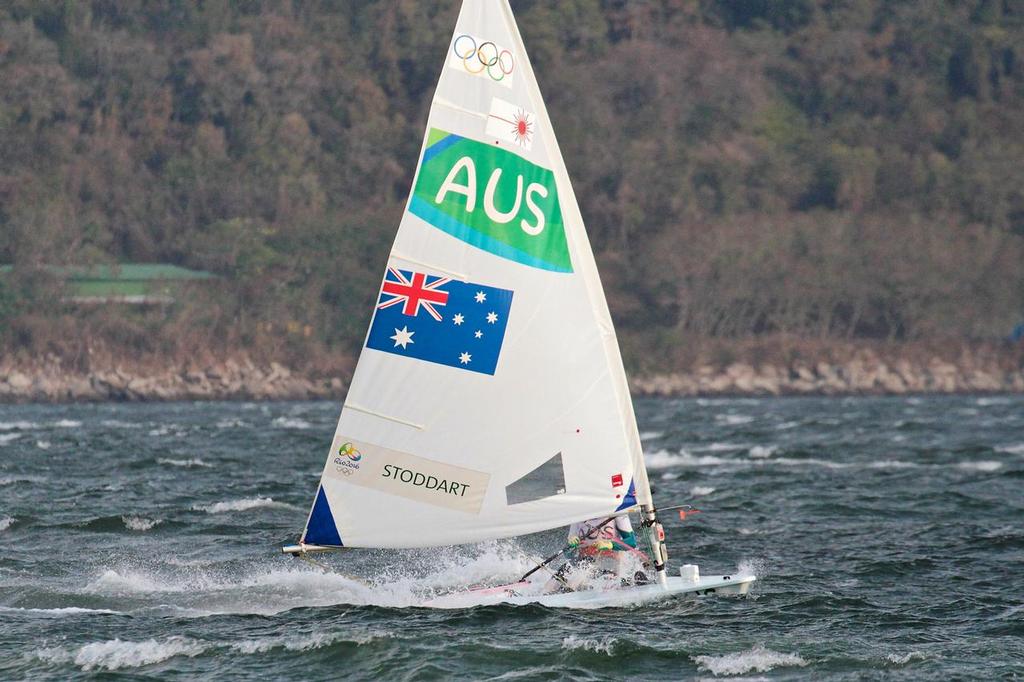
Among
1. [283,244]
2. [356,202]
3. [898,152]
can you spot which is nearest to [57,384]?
[283,244]

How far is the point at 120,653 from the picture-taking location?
1656 centimetres

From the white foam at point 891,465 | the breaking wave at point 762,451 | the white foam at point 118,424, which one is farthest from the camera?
the white foam at point 118,424

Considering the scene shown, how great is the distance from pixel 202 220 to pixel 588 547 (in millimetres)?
110788

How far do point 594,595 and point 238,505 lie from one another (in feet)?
41.6

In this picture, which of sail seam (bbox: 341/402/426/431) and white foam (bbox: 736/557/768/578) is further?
white foam (bbox: 736/557/768/578)

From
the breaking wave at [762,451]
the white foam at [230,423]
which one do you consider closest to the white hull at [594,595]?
the breaking wave at [762,451]

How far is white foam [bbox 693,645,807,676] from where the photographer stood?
15.9m

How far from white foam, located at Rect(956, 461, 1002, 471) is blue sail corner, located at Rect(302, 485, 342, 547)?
82.3 feet

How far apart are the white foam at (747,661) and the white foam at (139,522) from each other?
12957 mm

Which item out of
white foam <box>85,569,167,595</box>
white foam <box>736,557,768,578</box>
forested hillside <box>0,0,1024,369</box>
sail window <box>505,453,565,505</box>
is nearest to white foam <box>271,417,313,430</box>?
white foam <box>736,557,768,578</box>

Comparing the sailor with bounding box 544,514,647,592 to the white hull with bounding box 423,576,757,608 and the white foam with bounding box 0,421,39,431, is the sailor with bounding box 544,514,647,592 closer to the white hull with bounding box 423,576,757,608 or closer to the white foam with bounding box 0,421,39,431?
the white hull with bounding box 423,576,757,608

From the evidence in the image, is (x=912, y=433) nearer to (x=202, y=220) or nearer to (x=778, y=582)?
(x=778, y=582)

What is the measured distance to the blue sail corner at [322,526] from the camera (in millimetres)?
17828

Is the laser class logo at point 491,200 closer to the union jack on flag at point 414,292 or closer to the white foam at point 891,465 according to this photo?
the union jack on flag at point 414,292
